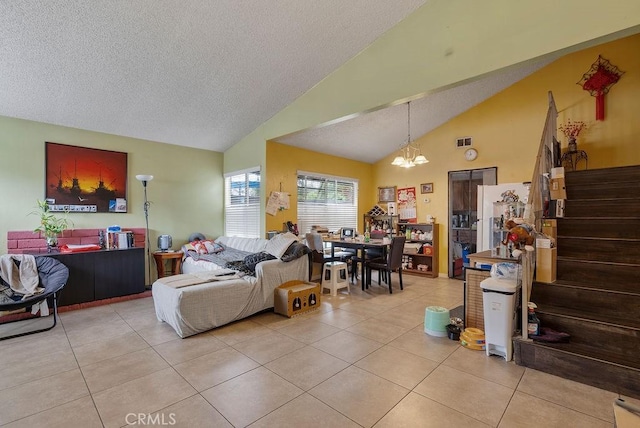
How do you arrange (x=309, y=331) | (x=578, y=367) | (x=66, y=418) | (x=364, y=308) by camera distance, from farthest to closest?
(x=364, y=308)
(x=309, y=331)
(x=578, y=367)
(x=66, y=418)

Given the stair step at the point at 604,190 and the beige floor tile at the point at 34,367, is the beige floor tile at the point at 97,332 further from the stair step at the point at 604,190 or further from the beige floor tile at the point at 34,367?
the stair step at the point at 604,190

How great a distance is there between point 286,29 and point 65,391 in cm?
375

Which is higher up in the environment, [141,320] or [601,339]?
[601,339]

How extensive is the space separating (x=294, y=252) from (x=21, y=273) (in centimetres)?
334

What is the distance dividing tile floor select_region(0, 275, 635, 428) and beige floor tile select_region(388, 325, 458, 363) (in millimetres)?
11

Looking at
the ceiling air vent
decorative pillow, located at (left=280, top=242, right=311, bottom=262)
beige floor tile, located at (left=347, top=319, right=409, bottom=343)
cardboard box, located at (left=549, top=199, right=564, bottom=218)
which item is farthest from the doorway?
decorative pillow, located at (left=280, top=242, right=311, bottom=262)

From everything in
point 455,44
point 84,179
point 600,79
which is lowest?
point 84,179

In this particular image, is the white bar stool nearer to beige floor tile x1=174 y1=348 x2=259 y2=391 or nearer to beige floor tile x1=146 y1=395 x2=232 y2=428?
beige floor tile x1=174 y1=348 x2=259 y2=391

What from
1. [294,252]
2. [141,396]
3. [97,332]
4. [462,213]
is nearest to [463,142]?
[462,213]

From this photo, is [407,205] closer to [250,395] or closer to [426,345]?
[426,345]

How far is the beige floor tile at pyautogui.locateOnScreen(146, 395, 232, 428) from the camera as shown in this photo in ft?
6.00

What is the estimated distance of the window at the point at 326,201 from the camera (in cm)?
605

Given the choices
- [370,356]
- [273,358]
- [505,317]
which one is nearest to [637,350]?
[505,317]

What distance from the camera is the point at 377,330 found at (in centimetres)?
332
